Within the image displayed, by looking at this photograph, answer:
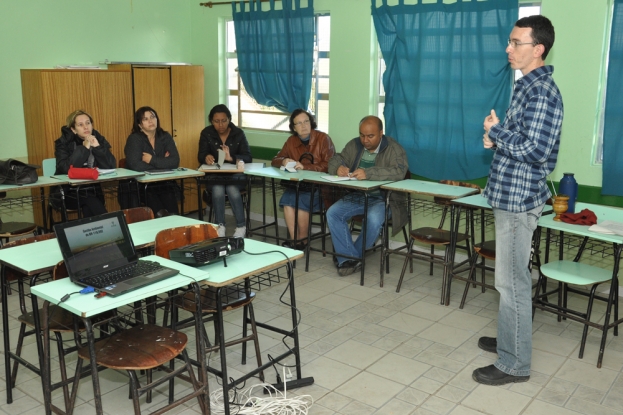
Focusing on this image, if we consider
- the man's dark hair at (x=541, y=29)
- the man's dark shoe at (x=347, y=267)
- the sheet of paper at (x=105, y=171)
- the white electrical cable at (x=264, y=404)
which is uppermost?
the man's dark hair at (x=541, y=29)

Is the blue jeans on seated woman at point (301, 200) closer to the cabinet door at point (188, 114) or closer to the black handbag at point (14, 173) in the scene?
the cabinet door at point (188, 114)

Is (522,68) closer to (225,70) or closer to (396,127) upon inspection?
(396,127)

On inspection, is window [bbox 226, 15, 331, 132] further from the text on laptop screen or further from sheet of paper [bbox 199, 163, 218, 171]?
the text on laptop screen

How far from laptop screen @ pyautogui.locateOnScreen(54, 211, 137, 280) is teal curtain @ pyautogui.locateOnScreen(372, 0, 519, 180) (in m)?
3.18

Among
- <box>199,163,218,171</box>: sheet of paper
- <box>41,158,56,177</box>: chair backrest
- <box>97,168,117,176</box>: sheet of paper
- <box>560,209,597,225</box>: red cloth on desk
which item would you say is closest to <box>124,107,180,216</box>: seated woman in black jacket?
<box>199,163,218,171</box>: sheet of paper

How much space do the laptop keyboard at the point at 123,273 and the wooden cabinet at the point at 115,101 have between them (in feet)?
11.4

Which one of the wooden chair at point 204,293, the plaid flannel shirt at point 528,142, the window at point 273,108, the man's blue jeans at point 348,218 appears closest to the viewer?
the plaid flannel shirt at point 528,142

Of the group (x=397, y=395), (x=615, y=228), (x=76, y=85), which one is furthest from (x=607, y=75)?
(x=76, y=85)

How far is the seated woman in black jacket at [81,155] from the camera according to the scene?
204 inches

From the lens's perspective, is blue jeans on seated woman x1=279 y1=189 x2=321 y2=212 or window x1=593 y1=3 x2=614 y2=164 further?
blue jeans on seated woman x1=279 y1=189 x2=321 y2=212

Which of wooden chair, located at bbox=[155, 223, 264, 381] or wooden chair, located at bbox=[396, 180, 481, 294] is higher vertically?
wooden chair, located at bbox=[155, 223, 264, 381]

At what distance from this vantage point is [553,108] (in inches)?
114

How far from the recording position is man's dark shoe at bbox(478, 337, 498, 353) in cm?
361

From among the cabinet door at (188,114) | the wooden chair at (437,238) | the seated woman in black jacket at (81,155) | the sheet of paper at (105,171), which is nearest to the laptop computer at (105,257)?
the wooden chair at (437,238)
